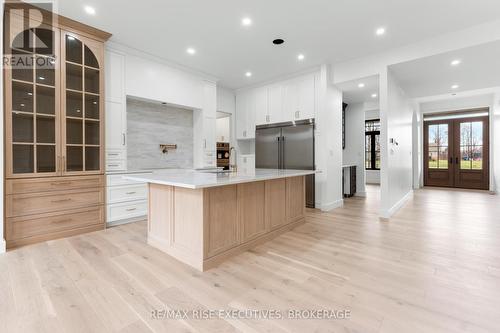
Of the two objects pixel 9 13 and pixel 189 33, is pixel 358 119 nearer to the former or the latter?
pixel 189 33

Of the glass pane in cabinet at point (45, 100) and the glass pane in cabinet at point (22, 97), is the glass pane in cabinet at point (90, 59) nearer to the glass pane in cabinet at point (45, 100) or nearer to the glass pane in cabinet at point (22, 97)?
the glass pane in cabinet at point (45, 100)

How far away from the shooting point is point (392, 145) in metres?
4.43

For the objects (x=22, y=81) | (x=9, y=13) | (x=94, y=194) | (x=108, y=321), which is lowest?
(x=108, y=321)

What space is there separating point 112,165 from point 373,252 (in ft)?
12.5

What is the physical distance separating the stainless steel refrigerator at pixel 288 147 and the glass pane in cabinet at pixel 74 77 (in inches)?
142

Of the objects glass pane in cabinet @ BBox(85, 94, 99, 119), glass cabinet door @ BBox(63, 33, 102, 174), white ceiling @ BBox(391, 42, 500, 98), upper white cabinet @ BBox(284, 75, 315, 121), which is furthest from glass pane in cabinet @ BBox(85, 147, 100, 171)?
white ceiling @ BBox(391, 42, 500, 98)

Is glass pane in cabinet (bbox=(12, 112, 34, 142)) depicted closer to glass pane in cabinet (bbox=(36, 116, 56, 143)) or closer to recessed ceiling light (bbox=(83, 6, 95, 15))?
glass pane in cabinet (bbox=(36, 116, 56, 143))

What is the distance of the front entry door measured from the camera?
7.23 m

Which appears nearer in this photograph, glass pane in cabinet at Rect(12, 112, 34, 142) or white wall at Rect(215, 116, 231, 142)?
glass pane in cabinet at Rect(12, 112, 34, 142)

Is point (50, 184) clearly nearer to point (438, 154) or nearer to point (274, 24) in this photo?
point (274, 24)

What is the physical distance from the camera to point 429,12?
296 centimetres

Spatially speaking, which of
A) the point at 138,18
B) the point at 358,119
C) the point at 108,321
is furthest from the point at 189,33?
the point at 358,119

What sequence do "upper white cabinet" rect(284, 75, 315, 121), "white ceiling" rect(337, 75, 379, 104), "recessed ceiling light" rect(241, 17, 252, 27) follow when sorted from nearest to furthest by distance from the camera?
"recessed ceiling light" rect(241, 17, 252, 27), "white ceiling" rect(337, 75, 379, 104), "upper white cabinet" rect(284, 75, 315, 121)

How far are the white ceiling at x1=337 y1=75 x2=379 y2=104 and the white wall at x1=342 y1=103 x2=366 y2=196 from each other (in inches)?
11.9
